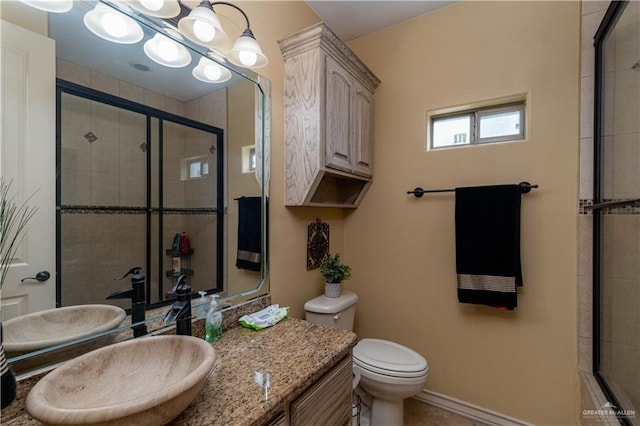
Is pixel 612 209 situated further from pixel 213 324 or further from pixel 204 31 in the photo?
pixel 204 31

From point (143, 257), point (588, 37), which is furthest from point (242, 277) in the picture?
point (588, 37)

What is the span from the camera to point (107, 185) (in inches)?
37.3

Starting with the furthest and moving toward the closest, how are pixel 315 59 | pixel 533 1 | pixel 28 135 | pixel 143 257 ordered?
pixel 533 1 → pixel 315 59 → pixel 143 257 → pixel 28 135

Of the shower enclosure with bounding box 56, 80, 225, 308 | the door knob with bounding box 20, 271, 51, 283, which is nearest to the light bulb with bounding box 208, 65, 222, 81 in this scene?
the shower enclosure with bounding box 56, 80, 225, 308

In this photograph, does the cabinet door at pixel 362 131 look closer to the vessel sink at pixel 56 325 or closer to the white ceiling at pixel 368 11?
the white ceiling at pixel 368 11

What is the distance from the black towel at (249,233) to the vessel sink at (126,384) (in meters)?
0.62

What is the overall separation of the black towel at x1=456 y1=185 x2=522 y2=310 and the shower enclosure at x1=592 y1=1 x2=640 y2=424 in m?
0.38

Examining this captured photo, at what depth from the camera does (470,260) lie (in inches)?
69.8

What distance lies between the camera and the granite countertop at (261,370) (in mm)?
724

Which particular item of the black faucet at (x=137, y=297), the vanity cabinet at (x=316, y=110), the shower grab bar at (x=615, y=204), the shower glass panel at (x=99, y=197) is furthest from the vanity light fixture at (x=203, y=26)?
the shower grab bar at (x=615, y=204)

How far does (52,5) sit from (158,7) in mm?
307

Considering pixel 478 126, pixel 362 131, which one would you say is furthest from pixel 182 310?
pixel 478 126

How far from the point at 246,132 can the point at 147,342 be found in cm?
105

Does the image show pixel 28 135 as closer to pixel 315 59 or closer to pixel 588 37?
pixel 315 59
